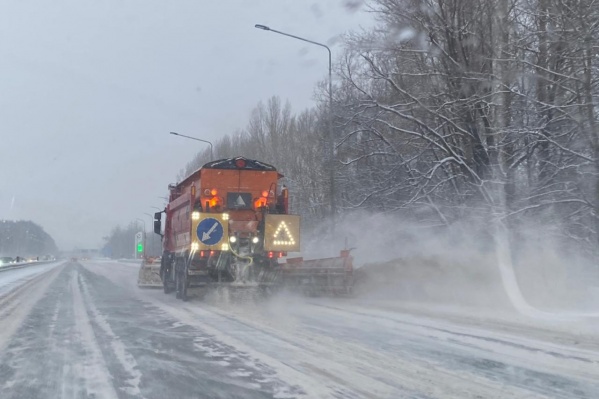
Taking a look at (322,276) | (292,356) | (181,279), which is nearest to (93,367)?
(292,356)

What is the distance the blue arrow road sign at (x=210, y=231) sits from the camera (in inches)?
691

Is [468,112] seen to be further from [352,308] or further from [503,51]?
[352,308]

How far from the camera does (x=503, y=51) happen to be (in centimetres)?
1716

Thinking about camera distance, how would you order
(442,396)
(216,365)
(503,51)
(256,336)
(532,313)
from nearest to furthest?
(442,396), (216,365), (256,336), (532,313), (503,51)

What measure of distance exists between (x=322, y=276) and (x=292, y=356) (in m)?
10.4

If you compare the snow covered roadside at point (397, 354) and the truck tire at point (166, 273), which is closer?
the snow covered roadside at point (397, 354)

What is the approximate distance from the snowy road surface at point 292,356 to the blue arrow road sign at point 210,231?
299 cm

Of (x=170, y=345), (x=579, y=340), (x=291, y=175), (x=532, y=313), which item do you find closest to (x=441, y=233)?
(x=532, y=313)

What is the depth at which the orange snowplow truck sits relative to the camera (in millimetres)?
17688

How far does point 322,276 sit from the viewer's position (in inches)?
766

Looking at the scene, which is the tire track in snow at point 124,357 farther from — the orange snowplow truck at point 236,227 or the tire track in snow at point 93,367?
the orange snowplow truck at point 236,227

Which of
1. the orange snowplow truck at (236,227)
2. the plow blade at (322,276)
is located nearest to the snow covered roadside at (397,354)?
the orange snowplow truck at (236,227)

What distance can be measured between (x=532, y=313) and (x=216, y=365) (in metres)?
8.19

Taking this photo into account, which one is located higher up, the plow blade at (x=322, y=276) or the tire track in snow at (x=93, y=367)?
the plow blade at (x=322, y=276)
